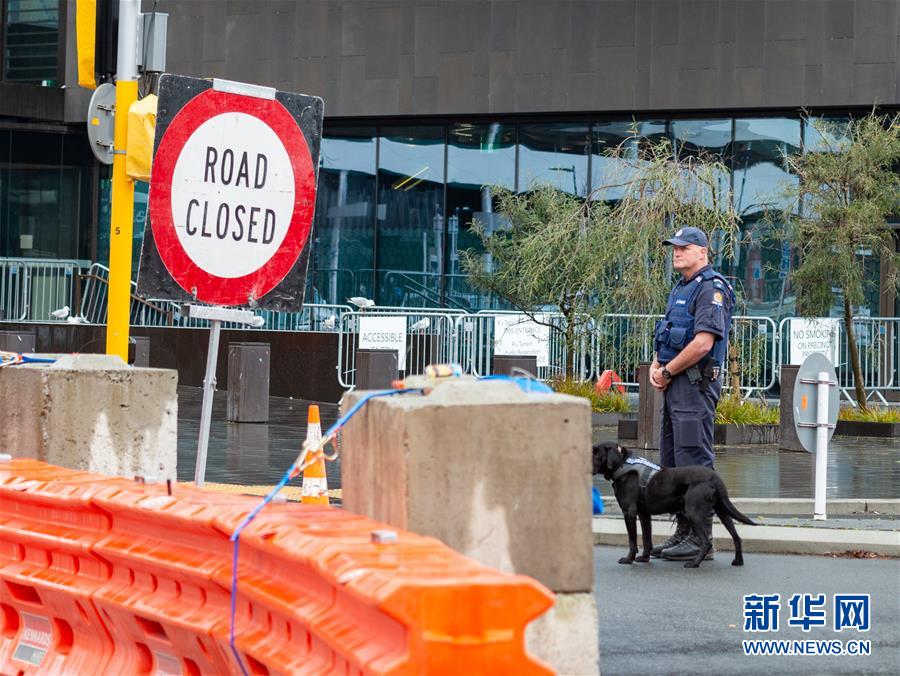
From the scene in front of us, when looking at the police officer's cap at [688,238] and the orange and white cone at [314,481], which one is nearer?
the police officer's cap at [688,238]

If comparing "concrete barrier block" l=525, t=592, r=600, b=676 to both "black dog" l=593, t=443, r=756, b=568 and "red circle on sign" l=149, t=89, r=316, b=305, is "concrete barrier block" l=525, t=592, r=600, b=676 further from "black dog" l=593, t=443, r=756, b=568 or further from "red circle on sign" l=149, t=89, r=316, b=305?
"black dog" l=593, t=443, r=756, b=568

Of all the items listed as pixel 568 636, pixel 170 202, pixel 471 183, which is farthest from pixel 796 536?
pixel 471 183

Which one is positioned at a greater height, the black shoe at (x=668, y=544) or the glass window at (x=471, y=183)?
the glass window at (x=471, y=183)

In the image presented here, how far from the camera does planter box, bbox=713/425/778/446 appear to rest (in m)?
18.7

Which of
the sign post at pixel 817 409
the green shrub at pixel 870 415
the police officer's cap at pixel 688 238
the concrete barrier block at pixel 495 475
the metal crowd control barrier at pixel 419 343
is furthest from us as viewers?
the metal crowd control barrier at pixel 419 343

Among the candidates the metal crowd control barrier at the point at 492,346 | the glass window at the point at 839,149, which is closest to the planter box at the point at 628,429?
the metal crowd control barrier at the point at 492,346

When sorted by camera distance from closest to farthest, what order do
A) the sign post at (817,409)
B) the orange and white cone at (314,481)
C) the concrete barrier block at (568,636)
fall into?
the concrete barrier block at (568,636) → the orange and white cone at (314,481) → the sign post at (817,409)

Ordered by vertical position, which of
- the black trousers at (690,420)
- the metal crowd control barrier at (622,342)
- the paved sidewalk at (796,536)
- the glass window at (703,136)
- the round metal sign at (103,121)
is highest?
the glass window at (703,136)

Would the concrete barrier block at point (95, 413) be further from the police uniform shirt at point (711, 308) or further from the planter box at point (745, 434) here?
the planter box at point (745, 434)

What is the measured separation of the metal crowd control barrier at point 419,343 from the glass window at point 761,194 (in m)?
6.44

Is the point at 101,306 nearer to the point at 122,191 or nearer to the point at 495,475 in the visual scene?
the point at 122,191

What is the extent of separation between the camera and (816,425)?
449 inches

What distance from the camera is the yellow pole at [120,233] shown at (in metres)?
9.08

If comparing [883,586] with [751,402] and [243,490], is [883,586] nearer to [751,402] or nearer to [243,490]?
[243,490]
